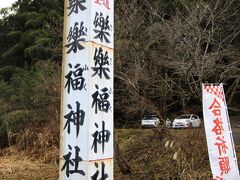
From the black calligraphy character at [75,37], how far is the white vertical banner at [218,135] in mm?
3176

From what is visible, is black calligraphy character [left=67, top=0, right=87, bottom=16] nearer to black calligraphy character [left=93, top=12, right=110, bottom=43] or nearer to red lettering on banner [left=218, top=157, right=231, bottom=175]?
black calligraphy character [left=93, top=12, right=110, bottom=43]

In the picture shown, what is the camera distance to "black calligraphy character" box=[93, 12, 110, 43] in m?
4.34

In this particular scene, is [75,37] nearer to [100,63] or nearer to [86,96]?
[100,63]

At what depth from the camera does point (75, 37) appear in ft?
14.1

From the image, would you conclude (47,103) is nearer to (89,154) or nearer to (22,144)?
(22,144)

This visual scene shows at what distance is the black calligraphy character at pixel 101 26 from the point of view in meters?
4.34

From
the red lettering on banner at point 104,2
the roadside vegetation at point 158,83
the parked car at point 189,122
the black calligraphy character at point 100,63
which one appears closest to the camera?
the black calligraphy character at point 100,63

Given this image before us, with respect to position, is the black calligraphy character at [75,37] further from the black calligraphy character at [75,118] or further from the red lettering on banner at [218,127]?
the red lettering on banner at [218,127]

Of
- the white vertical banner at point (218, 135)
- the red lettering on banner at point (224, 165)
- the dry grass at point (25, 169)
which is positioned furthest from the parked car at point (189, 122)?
the dry grass at point (25, 169)

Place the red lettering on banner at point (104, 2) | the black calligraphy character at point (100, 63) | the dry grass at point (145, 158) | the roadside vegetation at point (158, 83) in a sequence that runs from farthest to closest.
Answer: the roadside vegetation at point (158, 83) → the dry grass at point (145, 158) → the red lettering on banner at point (104, 2) → the black calligraphy character at point (100, 63)

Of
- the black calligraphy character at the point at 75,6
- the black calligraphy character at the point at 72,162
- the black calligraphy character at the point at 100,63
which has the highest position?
the black calligraphy character at the point at 75,6

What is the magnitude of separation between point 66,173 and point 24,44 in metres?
22.3

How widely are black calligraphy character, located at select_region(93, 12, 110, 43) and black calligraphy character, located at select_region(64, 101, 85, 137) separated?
2.78ft

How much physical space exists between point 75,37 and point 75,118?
0.93 m
